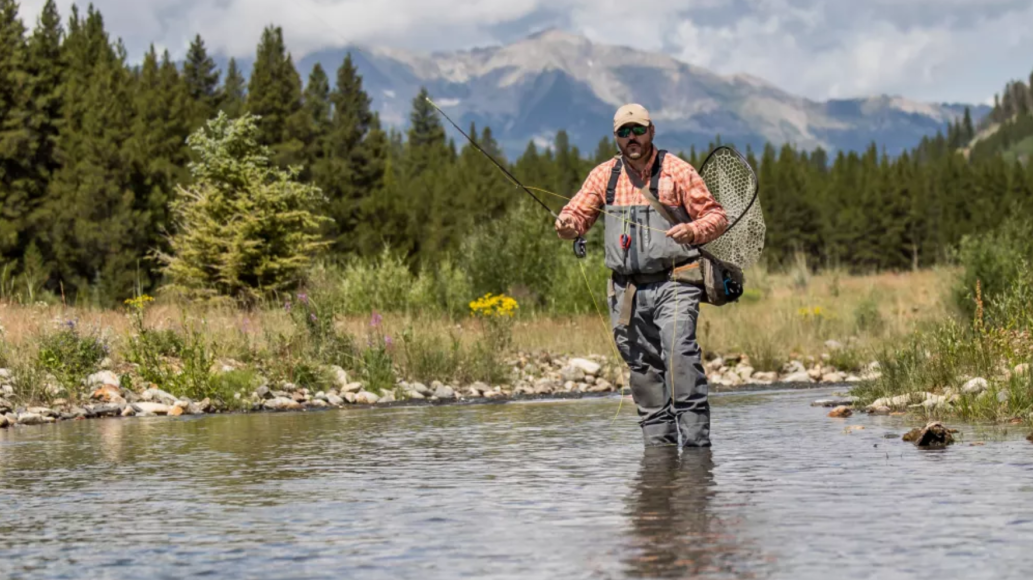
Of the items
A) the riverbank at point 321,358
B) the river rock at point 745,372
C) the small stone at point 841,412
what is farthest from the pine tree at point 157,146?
the small stone at point 841,412

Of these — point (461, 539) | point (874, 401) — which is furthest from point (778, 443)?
point (461, 539)

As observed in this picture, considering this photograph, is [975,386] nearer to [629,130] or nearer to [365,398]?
[629,130]

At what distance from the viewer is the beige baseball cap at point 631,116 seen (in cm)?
887

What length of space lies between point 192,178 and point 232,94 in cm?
3055

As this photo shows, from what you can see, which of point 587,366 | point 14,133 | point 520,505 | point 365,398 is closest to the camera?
point 520,505

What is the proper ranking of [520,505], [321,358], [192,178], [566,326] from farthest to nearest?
1. [192,178]
2. [566,326]
3. [321,358]
4. [520,505]

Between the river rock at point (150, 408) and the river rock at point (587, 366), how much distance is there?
6.08 meters

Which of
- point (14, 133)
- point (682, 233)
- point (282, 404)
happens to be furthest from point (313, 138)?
point (682, 233)

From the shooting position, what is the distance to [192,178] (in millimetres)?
48219

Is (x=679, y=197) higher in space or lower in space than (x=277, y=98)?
lower

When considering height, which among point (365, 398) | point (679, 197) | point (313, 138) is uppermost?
point (313, 138)

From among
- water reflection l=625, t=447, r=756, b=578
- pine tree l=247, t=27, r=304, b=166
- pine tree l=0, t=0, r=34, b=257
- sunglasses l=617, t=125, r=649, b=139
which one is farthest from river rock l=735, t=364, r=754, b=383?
pine tree l=247, t=27, r=304, b=166

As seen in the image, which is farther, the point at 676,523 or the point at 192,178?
the point at 192,178

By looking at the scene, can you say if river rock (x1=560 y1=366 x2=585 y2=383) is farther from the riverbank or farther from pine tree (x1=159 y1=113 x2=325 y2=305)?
pine tree (x1=159 y1=113 x2=325 y2=305)
